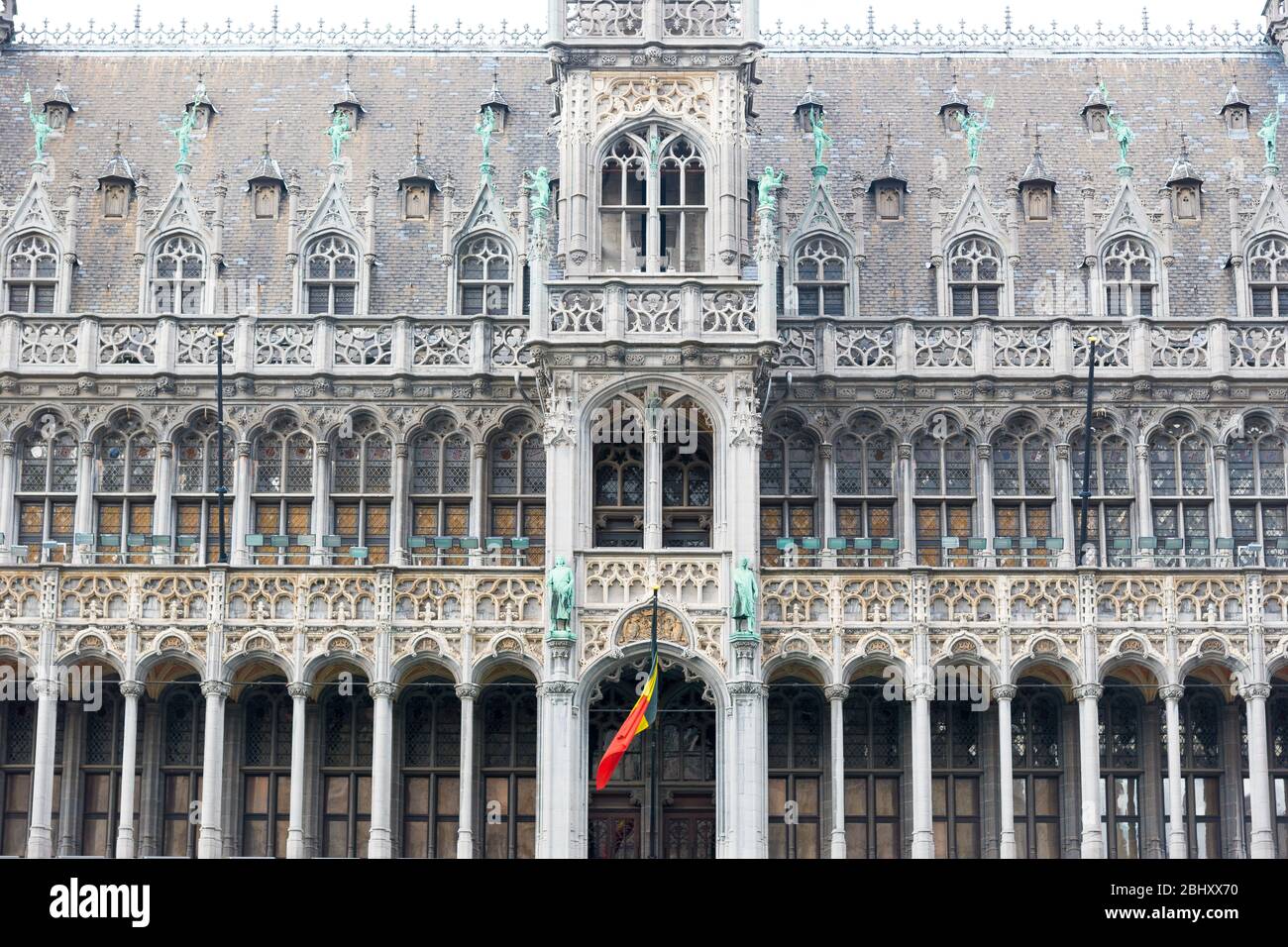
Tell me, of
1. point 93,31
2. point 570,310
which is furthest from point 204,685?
point 93,31

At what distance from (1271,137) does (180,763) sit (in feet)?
85.7

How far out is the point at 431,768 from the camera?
1740 inches

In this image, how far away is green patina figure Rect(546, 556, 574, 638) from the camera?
137 ft

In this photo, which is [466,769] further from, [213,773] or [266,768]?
[213,773]

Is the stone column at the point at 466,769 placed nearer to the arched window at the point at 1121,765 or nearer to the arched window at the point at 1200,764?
the arched window at the point at 1121,765

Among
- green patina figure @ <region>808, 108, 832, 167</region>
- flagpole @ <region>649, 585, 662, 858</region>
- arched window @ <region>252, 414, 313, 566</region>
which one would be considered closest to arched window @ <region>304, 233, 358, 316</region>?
arched window @ <region>252, 414, 313, 566</region>

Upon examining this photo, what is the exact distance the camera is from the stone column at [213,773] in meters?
42.2

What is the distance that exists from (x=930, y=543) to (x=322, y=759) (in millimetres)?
12546

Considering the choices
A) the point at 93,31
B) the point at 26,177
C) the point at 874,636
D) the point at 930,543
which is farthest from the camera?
the point at 93,31

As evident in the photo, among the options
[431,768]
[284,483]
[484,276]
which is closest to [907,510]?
[484,276]

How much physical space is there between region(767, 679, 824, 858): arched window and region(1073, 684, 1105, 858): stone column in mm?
4966

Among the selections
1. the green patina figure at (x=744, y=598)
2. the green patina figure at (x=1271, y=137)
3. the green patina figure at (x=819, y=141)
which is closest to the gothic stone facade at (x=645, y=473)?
the green patina figure at (x=744, y=598)

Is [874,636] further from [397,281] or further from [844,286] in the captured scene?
[397,281]
